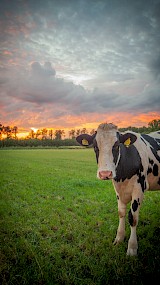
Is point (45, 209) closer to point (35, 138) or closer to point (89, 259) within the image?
point (89, 259)

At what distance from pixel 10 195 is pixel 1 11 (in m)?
6.90

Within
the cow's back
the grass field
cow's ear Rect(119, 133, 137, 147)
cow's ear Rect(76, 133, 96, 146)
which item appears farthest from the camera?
the cow's back

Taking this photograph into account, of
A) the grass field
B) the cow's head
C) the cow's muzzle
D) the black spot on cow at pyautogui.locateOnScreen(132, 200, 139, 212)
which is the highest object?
the cow's head

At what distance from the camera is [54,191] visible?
9805mm

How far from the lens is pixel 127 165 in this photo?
178 inches

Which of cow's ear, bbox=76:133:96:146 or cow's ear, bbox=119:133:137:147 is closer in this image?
cow's ear, bbox=119:133:137:147

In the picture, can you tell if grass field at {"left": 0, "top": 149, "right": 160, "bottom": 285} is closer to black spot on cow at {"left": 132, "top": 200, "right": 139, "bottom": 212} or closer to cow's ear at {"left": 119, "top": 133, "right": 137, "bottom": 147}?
black spot on cow at {"left": 132, "top": 200, "right": 139, "bottom": 212}

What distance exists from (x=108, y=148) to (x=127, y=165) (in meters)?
0.82

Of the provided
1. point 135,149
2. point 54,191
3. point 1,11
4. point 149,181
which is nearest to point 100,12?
point 1,11

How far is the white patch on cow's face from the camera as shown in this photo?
12.5 feet

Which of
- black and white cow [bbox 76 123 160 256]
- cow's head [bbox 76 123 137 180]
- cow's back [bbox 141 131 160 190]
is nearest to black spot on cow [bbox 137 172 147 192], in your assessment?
black and white cow [bbox 76 123 160 256]

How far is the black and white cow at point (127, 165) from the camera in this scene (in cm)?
400

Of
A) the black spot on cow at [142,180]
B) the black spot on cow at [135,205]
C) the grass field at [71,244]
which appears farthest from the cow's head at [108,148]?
the grass field at [71,244]

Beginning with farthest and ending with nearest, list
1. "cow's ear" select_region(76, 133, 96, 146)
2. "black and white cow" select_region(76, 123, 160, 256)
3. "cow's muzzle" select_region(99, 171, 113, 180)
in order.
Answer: "cow's ear" select_region(76, 133, 96, 146) < "black and white cow" select_region(76, 123, 160, 256) < "cow's muzzle" select_region(99, 171, 113, 180)
